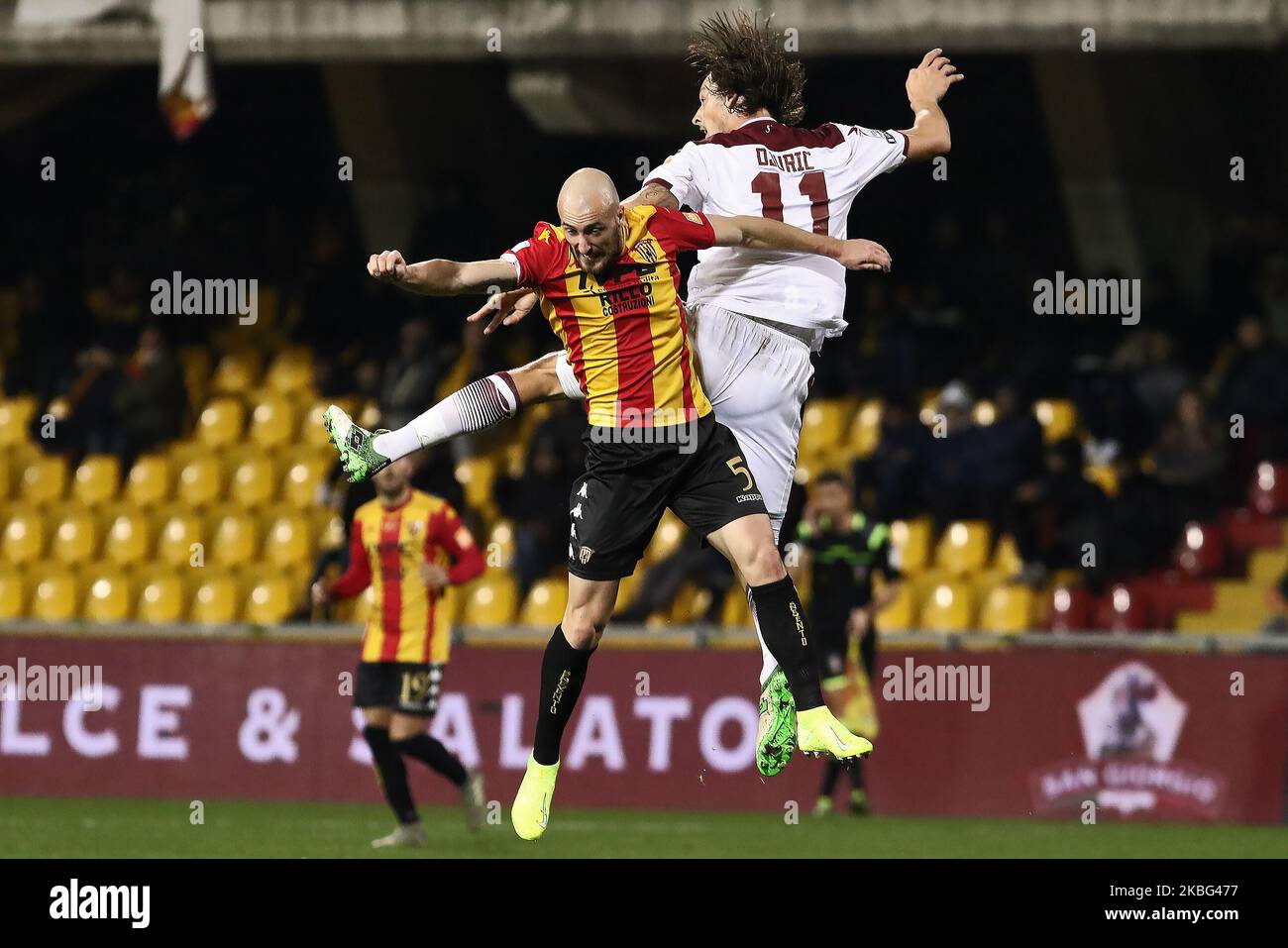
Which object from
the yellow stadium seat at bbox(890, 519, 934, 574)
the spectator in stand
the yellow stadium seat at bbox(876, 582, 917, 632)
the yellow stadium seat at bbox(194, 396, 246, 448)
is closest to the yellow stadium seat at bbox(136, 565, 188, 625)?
the yellow stadium seat at bbox(194, 396, 246, 448)

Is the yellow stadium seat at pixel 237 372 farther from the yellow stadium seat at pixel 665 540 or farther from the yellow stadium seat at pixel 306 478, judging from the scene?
the yellow stadium seat at pixel 665 540

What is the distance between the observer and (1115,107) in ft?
54.2

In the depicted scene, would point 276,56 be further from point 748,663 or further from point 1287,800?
point 1287,800

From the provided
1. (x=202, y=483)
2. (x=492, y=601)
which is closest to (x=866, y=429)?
(x=492, y=601)

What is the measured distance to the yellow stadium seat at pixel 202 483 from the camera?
17.4 meters

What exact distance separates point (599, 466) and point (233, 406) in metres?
11.4

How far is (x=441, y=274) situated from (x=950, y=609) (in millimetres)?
8979

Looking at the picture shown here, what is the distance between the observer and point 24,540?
17.2 metres

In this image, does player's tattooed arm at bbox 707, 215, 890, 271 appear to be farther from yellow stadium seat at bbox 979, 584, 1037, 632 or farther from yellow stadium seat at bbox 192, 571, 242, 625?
yellow stadium seat at bbox 192, 571, 242, 625

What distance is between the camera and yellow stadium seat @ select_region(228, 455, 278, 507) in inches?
680

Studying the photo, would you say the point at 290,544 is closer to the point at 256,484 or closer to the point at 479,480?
the point at 256,484

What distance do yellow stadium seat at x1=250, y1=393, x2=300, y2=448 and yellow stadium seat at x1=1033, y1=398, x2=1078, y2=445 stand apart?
6.08 m

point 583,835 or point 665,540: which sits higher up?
point 665,540

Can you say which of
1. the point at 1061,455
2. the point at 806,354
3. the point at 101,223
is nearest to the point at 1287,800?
the point at 1061,455
